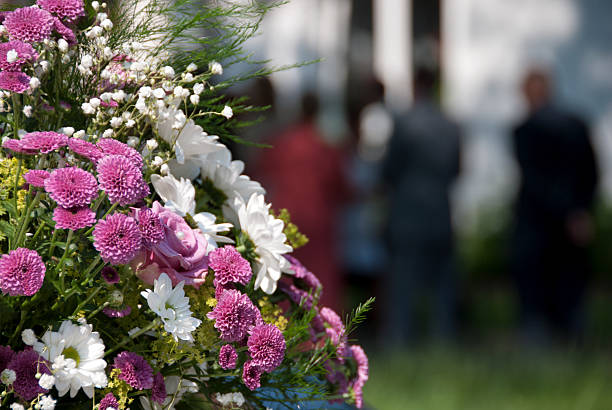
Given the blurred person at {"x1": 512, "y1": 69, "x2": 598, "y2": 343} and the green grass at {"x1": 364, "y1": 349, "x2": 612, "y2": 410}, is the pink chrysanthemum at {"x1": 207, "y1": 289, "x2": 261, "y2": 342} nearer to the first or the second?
the green grass at {"x1": 364, "y1": 349, "x2": 612, "y2": 410}

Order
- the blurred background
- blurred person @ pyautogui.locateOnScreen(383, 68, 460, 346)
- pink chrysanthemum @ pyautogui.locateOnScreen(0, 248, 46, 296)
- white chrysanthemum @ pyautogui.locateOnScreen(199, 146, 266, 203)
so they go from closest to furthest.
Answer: pink chrysanthemum @ pyautogui.locateOnScreen(0, 248, 46, 296)
white chrysanthemum @ pyautogui.locateOnScreen(199, 146, 266, 203)
the blurred background
blurred person @ pyautogui.locateOnScreen(383, 68, 460, 346)

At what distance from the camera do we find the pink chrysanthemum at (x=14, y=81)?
3.47 ft

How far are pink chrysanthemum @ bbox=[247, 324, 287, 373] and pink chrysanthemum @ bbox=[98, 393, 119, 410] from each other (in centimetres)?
17

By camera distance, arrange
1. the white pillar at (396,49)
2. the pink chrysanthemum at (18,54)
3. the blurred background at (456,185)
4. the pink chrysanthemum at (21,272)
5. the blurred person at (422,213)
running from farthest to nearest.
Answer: the white pillar at (396,49)
the blurred person at (422,213)
the blurred background at (456,185)
the pink chrysanthemum at (18,54)
the pink chrysanthemum at (21,272)

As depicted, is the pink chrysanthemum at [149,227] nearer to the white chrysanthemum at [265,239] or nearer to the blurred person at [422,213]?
the white chrysanthemum at [265,239]

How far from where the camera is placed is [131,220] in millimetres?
1013

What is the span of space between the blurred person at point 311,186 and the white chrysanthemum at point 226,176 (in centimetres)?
419

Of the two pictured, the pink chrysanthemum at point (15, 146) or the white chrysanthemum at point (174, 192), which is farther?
the white chrysanthemum at point (174, 192)

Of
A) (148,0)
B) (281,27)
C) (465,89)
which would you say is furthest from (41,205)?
(281,27)

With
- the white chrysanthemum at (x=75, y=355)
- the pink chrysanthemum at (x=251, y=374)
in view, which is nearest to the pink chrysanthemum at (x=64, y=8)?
the white chrysanthemum at (x=75, y=355)

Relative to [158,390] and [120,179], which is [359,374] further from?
[120,179]

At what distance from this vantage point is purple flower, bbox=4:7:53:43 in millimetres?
1085

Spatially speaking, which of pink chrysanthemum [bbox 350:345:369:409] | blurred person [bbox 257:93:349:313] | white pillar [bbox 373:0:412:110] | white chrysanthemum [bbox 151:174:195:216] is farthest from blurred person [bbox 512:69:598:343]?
white chrysanthemum [bbox 151:174:195:216]

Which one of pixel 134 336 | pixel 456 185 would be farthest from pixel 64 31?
pixel 456 185
